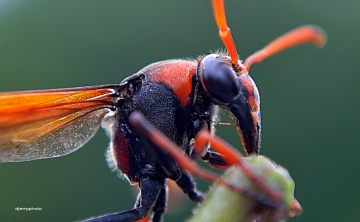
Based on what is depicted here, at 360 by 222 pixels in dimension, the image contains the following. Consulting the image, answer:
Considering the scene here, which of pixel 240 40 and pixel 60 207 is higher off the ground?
pixel 240 40

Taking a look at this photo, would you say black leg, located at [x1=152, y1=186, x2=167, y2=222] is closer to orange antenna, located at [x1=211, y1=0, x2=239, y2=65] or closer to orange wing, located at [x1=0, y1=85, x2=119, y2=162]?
orange wing, located at [x1=0, y1=85, x2=119, y2=162]

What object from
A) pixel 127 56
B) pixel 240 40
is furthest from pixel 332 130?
pixel 127 56

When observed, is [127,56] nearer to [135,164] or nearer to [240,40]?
[240,40]

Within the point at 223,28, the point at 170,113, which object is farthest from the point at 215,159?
the point at 223,28

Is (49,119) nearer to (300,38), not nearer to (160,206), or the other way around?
(160,206)

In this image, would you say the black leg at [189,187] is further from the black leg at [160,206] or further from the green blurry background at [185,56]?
the green blurry background at [185,56]
